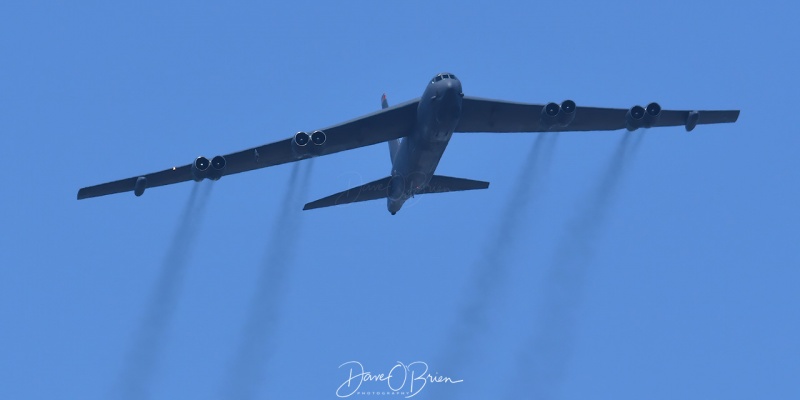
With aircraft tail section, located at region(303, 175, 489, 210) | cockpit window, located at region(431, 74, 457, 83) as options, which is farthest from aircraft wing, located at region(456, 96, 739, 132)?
cockpit window, located at region(431, 74, 457, 83)

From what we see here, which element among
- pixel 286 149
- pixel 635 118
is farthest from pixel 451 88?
pixel 286 149

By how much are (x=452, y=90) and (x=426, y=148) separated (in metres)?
3.62

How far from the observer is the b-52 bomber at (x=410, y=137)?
4288 cm

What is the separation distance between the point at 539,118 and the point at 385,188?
6398 mm

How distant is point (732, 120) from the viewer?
153ft

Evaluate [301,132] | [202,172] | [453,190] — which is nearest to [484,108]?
[453,190]

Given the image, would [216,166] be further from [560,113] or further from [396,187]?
[560,113]

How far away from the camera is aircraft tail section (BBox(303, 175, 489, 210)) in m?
44.8

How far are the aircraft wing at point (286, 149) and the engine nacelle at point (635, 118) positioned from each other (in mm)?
7928

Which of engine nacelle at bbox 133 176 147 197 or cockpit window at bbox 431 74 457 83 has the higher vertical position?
cockpit window at bbox 431 74 457 83

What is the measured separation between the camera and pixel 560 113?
43125mm

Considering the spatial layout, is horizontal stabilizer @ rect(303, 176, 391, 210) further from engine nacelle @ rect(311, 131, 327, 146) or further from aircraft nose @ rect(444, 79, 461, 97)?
aircraft nose @ rect(444, 79, 461, 97)

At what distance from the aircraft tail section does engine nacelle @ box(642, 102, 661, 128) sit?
6.49 m

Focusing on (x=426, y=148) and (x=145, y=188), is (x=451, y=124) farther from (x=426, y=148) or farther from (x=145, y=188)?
(x=145, y=188)
